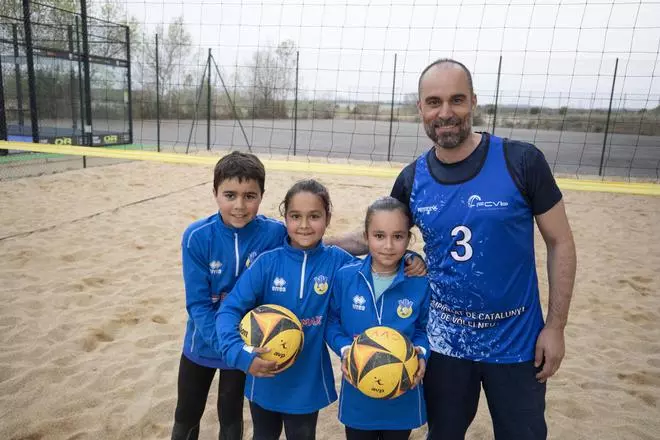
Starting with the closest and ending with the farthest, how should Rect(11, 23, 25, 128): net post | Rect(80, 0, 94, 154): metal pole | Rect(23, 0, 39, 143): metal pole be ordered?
Rect(23, 0, 39, 143): metal pole, Rect(80, 0, 94, 154): metal pole, Rect(11, 23, 25, 128): net post

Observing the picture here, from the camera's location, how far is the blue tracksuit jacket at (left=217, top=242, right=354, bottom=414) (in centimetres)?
180

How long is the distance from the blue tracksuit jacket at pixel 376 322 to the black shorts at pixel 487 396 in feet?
0.25

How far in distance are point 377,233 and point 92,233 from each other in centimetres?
485

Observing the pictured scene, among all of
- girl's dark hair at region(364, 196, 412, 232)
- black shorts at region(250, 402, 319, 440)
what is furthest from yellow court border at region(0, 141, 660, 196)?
black shorts at region(250, 402, 319, 440)

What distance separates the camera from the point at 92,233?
A: 561cm

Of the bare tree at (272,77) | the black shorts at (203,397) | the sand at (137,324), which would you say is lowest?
the sand at (137,324)

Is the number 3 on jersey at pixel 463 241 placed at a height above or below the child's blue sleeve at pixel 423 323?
above

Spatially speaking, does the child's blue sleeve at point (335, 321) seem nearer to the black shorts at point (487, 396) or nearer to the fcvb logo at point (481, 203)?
the black shorts at point (487, 396)

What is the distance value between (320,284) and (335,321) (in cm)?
17

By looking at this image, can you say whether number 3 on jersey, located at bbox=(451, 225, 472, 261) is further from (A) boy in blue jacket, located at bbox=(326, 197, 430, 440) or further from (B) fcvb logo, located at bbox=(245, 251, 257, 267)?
(B) fcvb logo, located at bbox=(245, 251, 257, 267)

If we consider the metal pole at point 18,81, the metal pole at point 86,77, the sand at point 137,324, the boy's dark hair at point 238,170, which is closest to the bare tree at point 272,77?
the metal pole at point 86,77

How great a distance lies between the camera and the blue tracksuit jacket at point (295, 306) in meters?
1.80

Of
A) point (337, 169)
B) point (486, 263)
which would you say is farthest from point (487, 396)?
point (337, 169)

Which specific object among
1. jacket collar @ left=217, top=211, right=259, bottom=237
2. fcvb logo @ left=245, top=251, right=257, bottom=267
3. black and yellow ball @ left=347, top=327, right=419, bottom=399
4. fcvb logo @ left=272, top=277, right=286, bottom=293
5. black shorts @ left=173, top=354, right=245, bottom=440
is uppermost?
jacket collar @ left=217, top=211, right=259, bottom=237
